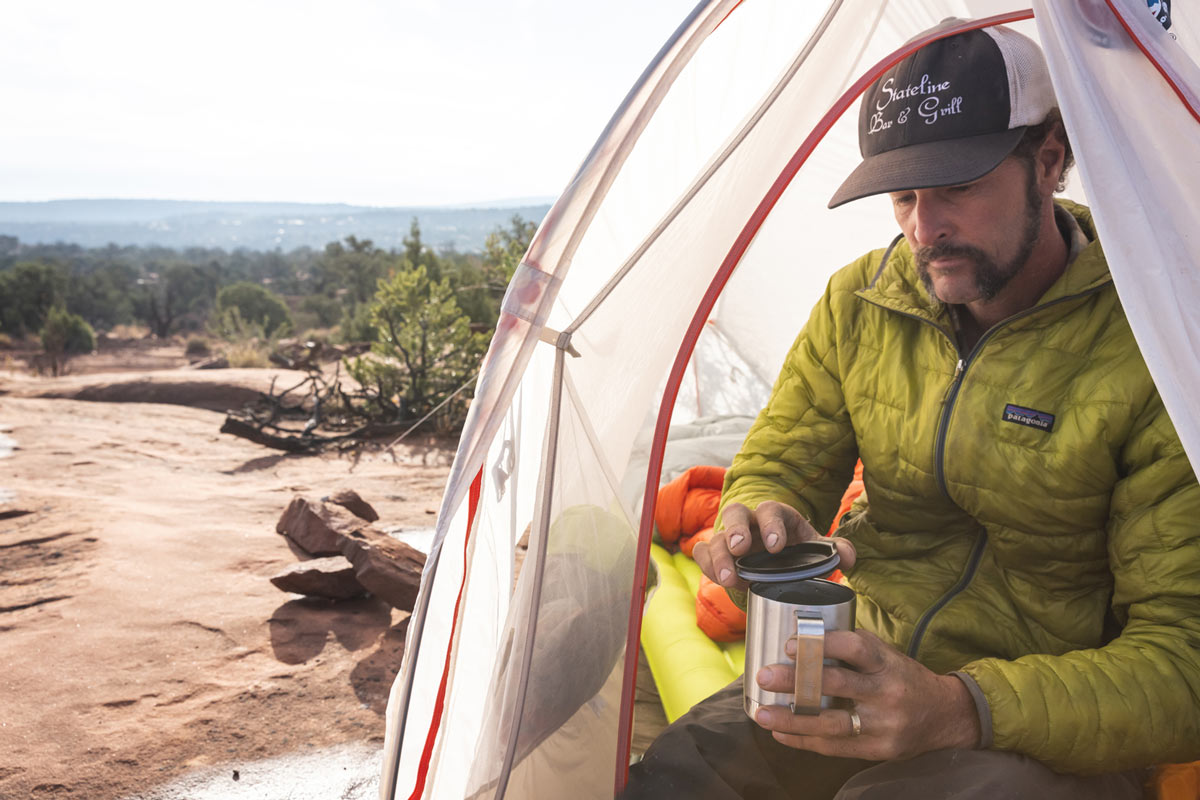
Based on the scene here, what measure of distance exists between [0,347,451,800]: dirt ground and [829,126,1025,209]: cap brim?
1937 mm

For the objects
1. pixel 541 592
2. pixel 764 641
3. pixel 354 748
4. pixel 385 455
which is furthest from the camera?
pixel 385 455

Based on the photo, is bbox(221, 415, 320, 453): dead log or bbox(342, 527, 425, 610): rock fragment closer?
bbox(342, 527, 425, 610): rock fragment

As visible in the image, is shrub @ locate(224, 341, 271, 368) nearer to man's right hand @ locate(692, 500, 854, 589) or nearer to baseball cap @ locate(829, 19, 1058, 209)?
man's right hand @ locate(692, 500, 854, 589)

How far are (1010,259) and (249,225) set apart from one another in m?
186

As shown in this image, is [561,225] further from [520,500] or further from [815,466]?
[815,466]

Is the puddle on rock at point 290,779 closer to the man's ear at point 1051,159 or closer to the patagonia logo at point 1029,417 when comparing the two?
the patagonia logo at point 1029,417

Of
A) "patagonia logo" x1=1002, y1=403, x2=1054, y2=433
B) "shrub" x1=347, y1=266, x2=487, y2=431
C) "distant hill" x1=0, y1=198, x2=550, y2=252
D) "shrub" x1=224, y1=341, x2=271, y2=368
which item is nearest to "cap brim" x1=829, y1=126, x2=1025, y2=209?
"patagonia logo" x1=1002, y1=403, x2=1054, y2=433

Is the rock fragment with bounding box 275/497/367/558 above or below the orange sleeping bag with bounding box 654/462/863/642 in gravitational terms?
below

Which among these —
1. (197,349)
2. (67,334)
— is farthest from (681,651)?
(67,334)

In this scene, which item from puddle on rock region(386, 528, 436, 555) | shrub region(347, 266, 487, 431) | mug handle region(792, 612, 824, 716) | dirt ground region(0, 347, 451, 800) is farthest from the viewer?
shrub region(347, 266, 487, 431)

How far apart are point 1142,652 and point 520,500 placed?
38.4 inches

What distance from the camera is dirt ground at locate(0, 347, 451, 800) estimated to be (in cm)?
226

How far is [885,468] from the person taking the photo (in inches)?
59.7

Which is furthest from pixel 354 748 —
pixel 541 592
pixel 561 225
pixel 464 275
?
pixel 464 275
